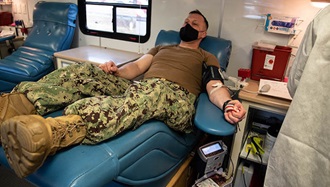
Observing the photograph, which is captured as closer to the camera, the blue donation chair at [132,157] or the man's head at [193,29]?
the blue donation chair at [132,157]

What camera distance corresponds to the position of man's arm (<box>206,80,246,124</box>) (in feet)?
3.82

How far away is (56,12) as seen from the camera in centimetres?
255

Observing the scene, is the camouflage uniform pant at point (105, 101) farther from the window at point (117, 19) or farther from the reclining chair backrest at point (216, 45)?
the window at point (117, 19)

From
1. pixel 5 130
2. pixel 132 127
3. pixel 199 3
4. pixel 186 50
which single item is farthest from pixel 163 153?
pixel 199 3

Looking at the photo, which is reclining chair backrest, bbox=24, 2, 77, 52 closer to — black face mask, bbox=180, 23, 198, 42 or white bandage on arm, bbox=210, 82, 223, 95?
black face mask, bbox=180, 23, 198, 42

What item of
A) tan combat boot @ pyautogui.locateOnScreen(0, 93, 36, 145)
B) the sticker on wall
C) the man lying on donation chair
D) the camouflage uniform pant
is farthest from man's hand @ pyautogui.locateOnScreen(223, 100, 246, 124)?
tan combat boot @ pyautogui.locateOnScreen(0, 93, 36, 145)

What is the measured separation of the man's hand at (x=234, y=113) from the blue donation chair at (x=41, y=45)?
1904 millimetres

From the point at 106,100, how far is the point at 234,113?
615 millimetres

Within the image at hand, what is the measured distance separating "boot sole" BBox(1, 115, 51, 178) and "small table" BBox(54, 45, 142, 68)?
3.82 ft

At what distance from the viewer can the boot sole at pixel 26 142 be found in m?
0.85

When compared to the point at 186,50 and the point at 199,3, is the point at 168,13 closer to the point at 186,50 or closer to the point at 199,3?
the point at 199,3

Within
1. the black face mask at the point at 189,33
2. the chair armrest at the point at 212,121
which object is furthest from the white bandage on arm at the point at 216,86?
the black face mask at the point at 189,33

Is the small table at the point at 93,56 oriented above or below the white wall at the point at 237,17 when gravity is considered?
below

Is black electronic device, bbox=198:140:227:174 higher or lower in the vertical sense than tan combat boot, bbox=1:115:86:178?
lower
